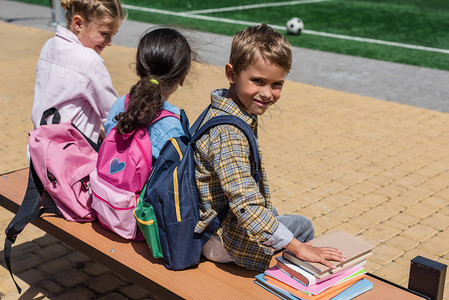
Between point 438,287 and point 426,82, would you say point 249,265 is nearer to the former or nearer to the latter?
point 438,287

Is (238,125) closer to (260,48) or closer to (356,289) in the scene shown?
(260,48)

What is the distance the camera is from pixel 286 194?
5.52m

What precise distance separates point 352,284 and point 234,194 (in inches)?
27.2

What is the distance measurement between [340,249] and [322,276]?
193 mm

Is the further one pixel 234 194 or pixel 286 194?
pixel 286 194

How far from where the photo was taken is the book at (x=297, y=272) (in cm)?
263

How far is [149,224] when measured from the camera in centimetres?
288

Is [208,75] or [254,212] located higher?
[254,212]

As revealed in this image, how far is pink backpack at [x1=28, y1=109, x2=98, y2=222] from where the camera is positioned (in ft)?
11.0

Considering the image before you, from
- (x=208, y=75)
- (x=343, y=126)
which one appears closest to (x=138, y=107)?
(x=343, y=126)

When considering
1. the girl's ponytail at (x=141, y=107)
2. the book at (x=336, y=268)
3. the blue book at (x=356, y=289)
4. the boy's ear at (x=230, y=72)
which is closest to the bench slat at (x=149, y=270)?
the book at (x=336, y=268)

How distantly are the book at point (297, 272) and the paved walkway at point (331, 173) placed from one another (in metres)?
0.75

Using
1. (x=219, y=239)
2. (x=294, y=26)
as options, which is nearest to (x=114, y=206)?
(x=219, y=239)

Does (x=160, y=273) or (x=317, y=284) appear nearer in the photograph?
(x=317, y=284)
